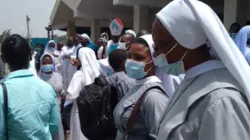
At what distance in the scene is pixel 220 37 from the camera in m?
1.67

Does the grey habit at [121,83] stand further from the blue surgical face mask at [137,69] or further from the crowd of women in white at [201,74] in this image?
the crowd of women in white at [201,74]

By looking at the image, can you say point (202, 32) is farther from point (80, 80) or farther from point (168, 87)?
point (80, 80)

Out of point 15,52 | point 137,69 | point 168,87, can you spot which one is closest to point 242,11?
point 168,87

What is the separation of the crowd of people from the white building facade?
5465mm

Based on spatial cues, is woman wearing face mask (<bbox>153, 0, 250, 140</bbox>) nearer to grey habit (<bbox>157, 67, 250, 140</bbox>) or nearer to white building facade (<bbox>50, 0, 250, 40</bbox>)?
grey habit (<bbox>157, 67, 250, 140</bbox>)

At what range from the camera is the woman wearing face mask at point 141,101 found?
2.65 m

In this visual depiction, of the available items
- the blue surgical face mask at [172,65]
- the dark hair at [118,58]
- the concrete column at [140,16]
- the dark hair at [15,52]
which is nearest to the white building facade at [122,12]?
the concrete column at [140,16]

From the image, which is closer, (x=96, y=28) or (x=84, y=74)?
(x=84, y=74)

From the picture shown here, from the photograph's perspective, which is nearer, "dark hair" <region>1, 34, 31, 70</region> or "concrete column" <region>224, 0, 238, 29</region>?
"dark hair" <region>1, 34, 31, 70</region>

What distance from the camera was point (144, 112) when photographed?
8.83 feet

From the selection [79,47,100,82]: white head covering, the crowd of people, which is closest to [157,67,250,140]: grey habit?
the crowd of people

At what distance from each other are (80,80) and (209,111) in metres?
4.03

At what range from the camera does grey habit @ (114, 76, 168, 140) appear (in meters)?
2.62

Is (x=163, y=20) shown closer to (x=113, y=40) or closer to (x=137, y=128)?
(x=137, y=128)
